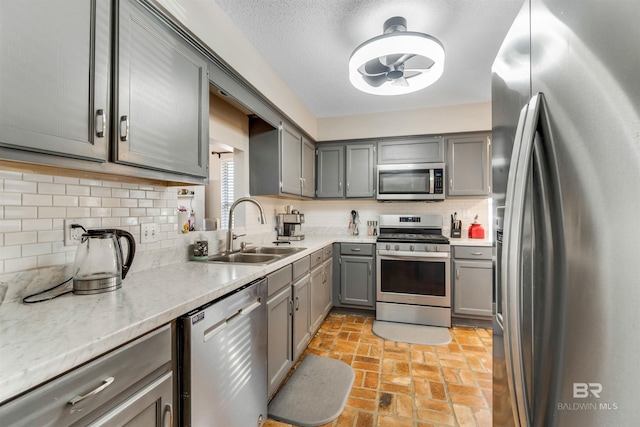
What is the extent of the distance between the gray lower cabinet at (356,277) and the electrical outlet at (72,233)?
2.50m

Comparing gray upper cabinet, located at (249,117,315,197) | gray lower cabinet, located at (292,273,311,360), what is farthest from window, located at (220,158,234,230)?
gray lower cabinet, located at (292,273,311,360)

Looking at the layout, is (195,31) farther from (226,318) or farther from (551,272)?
(551,272)

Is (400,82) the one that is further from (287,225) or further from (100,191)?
(100,191)

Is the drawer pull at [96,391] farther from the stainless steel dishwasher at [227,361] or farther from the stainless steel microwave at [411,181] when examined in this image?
the stainless steel microwave at [411,181]

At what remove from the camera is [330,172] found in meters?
3.80

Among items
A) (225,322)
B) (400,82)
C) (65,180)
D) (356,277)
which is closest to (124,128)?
(65,180)

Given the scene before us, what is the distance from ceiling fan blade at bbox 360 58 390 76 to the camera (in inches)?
83.5

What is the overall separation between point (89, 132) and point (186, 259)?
1.06 m

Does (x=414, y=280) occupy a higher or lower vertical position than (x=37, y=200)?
lower

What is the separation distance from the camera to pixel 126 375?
81cm

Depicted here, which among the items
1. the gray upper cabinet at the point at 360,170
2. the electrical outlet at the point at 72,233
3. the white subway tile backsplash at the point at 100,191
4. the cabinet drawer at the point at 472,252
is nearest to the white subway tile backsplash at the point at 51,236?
the electrical outlet at the point at 72,233

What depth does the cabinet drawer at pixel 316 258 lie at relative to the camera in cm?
259

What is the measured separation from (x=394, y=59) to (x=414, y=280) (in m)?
2.22

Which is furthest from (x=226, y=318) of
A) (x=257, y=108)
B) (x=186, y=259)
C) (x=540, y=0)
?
(x=257, y=108)
